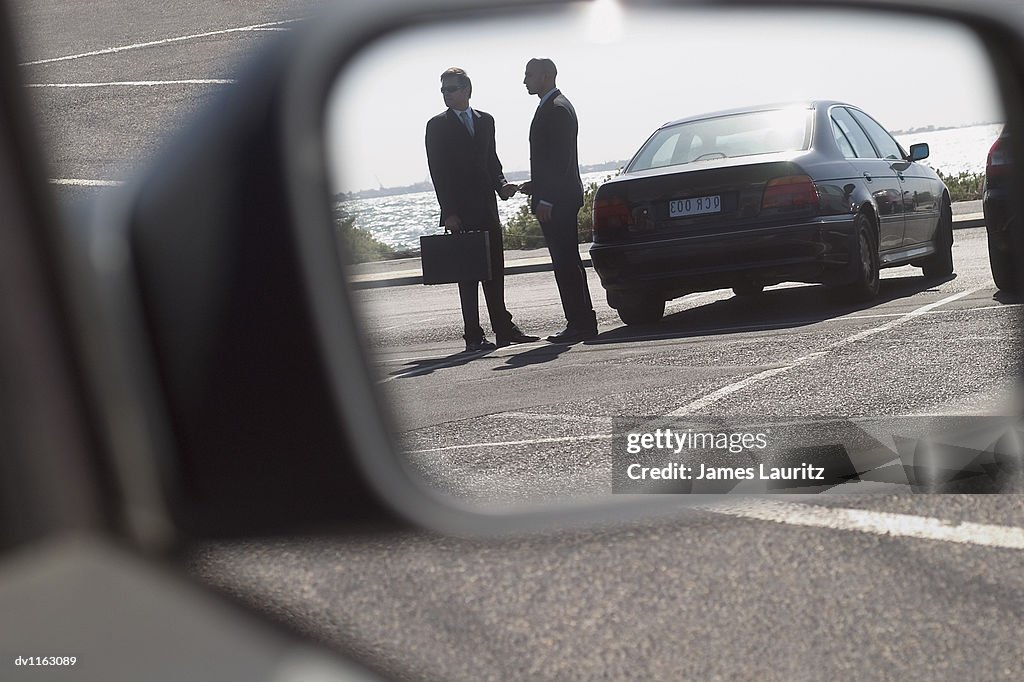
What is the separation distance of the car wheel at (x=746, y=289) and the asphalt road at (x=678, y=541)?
21 mm

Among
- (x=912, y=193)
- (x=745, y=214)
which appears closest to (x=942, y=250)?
(x=912, y=193)

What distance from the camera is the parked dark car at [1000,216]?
91.0 inches

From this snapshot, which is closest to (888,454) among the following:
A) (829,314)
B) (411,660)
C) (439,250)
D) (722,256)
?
(829,314)

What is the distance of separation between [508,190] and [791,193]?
2.29 ft

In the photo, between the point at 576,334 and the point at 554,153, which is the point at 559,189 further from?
the point at 576,334

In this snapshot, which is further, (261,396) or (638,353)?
(638,353)

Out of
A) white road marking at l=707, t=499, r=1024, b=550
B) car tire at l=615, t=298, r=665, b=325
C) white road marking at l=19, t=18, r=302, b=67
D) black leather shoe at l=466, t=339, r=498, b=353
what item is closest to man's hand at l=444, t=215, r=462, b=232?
black leather shoe at l=466, t=339, r=498, b=353

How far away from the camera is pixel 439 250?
5.75ft

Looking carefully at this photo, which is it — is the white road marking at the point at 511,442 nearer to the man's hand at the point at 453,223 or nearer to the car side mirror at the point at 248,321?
the car side mirror at the point at 248,321

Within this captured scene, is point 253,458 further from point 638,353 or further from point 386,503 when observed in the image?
point 638,353

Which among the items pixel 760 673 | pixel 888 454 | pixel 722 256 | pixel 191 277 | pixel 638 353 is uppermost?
pixel 191 277

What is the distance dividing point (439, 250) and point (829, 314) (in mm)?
826

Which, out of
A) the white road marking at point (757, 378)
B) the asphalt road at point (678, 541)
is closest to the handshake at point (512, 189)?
the asphalt road at point (678, 541)

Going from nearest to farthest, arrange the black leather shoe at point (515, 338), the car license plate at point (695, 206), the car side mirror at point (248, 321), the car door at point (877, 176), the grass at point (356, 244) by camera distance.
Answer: the car side mirror at point (248, 321) < the grass at point (356, 244) < the black leather shoe at point (515, 338) < the car license plate at point (695, 206) < the car door at point (877, 176)
